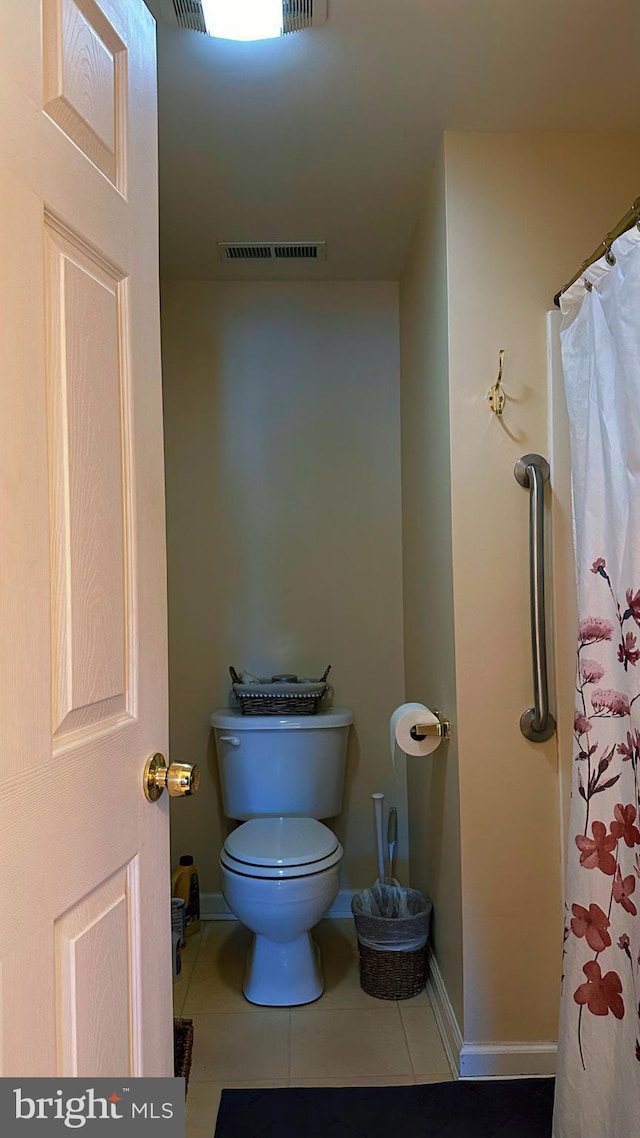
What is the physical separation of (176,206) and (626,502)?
1.58 meters

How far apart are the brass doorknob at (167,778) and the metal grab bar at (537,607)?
39.6 inches

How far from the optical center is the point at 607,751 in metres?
1.36

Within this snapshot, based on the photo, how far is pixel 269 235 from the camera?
240 cm

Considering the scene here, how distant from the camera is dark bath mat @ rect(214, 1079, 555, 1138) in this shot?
1647 millimetres

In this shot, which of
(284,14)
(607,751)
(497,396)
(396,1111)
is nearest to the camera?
(607,751)

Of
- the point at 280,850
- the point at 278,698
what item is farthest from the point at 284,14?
the point at 280,850

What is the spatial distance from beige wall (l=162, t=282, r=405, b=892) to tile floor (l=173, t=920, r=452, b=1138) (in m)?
0.46

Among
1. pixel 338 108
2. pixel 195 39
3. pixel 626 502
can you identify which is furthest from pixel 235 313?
pixel 626 502

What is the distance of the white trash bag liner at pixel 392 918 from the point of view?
217 cm

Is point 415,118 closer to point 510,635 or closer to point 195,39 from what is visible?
point 195,39

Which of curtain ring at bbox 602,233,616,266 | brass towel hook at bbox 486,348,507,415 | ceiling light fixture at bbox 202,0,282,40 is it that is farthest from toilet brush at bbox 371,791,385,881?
ceiling light fixture at bbox 202,0,282,40

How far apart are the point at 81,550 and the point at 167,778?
0.34 m

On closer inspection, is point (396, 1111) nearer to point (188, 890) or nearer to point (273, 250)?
point (188, 890)

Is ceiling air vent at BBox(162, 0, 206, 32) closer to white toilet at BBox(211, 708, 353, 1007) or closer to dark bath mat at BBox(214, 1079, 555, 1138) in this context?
white toilet at BBox(211, 708, 353, 1007)
